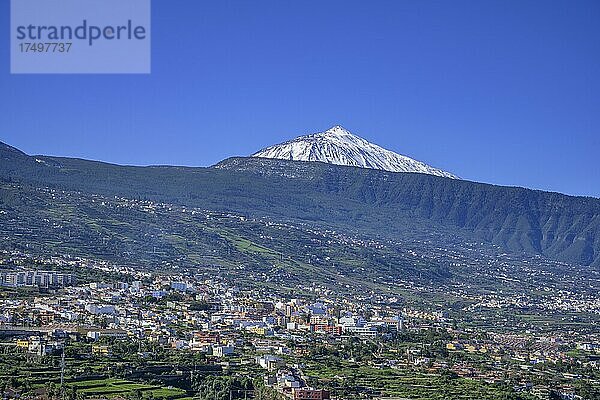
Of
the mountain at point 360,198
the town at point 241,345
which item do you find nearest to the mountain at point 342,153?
the mountain at point 360,198

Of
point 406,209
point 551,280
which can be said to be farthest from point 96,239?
point 406,209

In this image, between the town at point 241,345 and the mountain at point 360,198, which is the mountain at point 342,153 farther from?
the town at point 241,345

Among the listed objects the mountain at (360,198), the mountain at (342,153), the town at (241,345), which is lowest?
the town at (241,345)

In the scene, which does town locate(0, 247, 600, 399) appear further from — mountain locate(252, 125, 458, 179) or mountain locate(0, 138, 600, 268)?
→ mountain locate(252, 125, 458, 179)

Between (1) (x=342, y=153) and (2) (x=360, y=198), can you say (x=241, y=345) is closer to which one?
(2) (x=360, y=198)

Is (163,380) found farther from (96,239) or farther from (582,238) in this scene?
(582,238)

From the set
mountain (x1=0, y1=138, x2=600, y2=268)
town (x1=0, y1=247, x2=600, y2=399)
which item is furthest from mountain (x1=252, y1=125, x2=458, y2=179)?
town (x1=0, y1=247, x2=600, y2=399)
